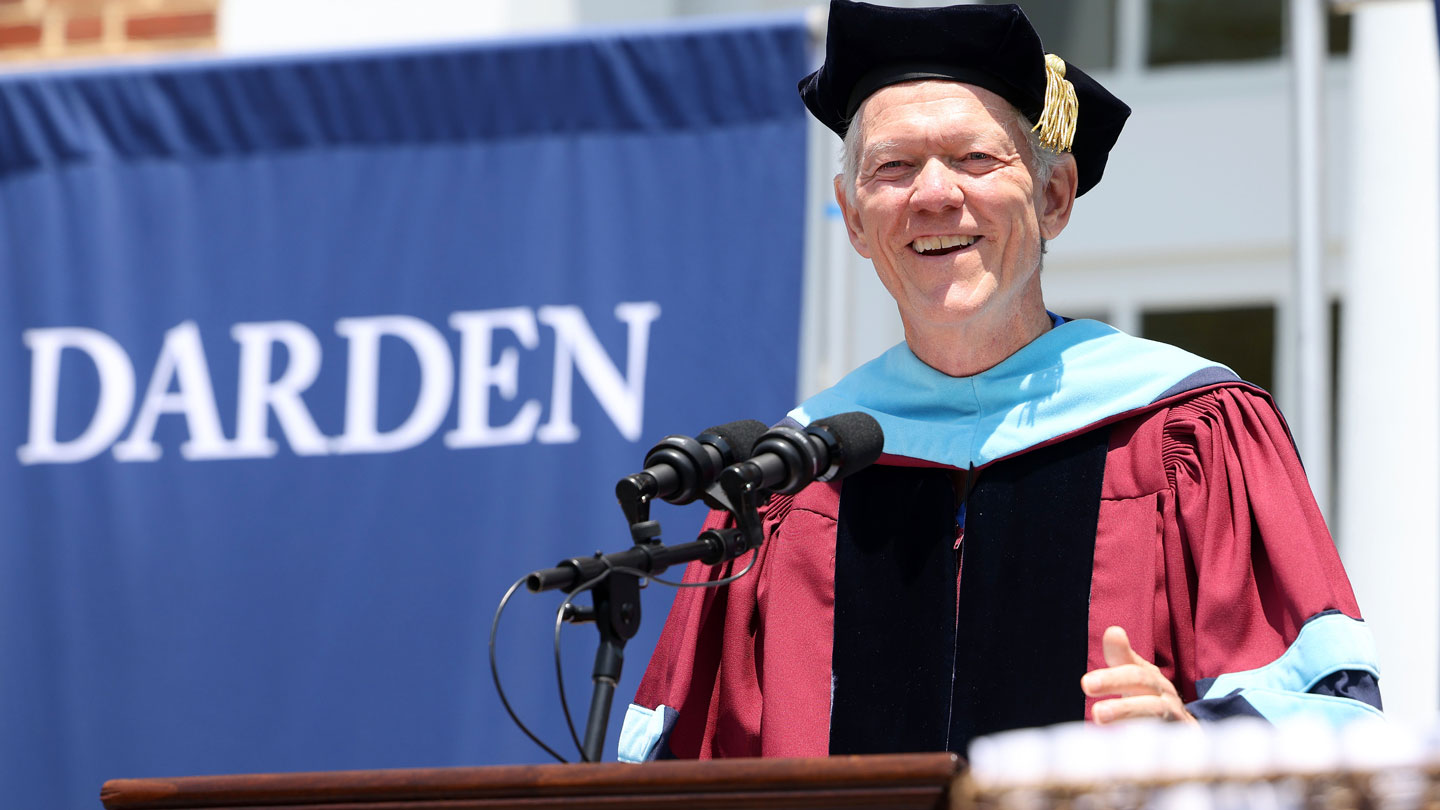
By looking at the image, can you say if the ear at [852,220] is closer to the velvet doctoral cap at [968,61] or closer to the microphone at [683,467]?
the velvet doctoral cap at [968,61]

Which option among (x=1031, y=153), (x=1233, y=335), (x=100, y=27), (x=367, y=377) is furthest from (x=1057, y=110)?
(x=100, y=27)

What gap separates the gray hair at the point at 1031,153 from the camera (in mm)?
2604

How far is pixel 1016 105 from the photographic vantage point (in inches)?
102

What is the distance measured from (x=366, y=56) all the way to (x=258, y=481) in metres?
1.12

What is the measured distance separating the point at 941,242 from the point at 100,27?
3.60 metres

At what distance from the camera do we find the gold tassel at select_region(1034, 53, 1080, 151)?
8.46ft

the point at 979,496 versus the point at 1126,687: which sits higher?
the point at 979,496

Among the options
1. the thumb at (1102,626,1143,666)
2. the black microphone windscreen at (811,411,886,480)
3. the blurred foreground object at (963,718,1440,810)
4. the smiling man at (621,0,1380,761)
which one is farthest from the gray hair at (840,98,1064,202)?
the blurred foreground object at (963,718,1440,810)

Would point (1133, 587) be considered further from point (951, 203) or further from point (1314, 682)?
point (951, 203)

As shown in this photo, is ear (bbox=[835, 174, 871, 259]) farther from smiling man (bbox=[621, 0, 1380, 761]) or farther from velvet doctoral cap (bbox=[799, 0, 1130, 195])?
velvet doctoral cap (bbox=[799, 0, 1130, 195])

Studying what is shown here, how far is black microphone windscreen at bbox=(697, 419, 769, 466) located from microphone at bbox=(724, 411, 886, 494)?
0.10 ft

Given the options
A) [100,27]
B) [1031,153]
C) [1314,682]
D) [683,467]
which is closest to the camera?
[683,467]

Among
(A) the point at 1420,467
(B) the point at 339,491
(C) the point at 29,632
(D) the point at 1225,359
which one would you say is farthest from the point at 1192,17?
(C) the point at 29,632

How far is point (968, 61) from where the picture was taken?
2576 millimetres
